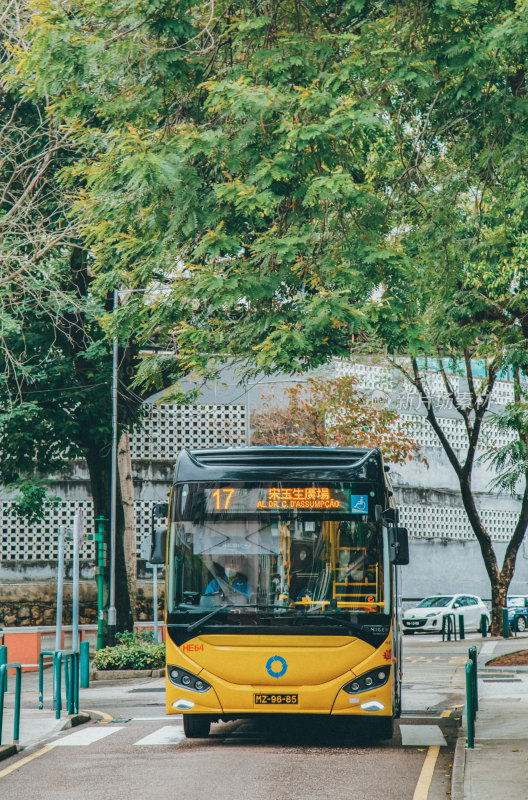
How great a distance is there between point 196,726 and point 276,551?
2273 millimetres

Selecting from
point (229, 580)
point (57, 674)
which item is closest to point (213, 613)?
point (229, 580)

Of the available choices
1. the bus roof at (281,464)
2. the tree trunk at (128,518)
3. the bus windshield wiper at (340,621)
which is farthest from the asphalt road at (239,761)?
the tree trunk at (128,518)

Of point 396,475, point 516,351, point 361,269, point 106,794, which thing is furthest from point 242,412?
point 106,794

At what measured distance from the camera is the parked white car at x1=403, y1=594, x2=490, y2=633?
34.6 meters

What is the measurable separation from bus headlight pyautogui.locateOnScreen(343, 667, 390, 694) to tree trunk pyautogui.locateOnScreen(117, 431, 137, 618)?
15.3 metres

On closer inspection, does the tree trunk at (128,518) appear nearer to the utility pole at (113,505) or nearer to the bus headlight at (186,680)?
the utility pole at (113,505)

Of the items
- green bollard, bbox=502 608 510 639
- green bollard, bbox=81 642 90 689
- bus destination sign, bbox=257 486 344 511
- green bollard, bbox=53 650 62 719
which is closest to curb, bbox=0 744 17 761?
green bollard, bbox=53 650 62 719

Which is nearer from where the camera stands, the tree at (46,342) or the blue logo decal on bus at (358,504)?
the blue logo decal on bus at (358,504)

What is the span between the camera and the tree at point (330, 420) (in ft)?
97.5

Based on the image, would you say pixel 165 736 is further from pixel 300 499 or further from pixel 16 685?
pixel 300 499

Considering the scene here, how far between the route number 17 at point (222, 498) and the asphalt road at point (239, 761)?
2.32 meters

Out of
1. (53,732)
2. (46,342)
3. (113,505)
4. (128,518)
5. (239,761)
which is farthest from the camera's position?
(128,518)

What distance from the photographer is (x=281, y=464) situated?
1152 cm

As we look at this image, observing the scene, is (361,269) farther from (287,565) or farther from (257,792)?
(257,792)
